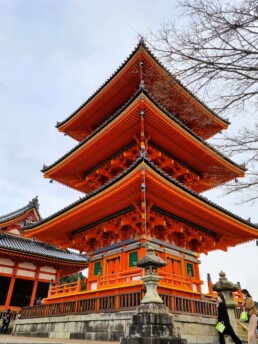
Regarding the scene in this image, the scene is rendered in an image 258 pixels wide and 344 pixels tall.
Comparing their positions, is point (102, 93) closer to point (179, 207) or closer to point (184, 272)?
point (179, 207)

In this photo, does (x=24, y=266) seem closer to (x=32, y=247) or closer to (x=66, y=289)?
(x=32, y=247)

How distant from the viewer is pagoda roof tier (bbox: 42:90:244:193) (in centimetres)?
1270

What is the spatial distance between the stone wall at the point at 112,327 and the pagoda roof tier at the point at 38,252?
8759mm

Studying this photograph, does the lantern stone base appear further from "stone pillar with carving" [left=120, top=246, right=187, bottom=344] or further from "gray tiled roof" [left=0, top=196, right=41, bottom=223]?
"gray tiled roof" [left=0, top=196, right=41, bottom=223]

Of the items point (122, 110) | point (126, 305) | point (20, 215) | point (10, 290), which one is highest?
point (20, 215)

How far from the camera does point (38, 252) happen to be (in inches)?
810

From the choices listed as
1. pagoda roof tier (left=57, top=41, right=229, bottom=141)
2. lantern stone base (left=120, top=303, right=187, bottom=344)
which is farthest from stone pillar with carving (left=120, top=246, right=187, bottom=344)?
pagoda roof tier (left=57, top=41, right=229, bottom=141)

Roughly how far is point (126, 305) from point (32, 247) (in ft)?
48.9

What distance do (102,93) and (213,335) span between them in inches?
504

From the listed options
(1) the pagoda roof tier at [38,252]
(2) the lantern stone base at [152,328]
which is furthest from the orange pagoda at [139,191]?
(1) the pagoda roof tier at [38,252]

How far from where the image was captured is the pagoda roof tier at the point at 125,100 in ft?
46.1

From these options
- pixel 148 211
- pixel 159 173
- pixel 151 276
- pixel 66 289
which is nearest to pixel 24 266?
pixel 66 289

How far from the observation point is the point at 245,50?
5.22 meters

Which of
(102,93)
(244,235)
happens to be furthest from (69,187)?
(244,235)
